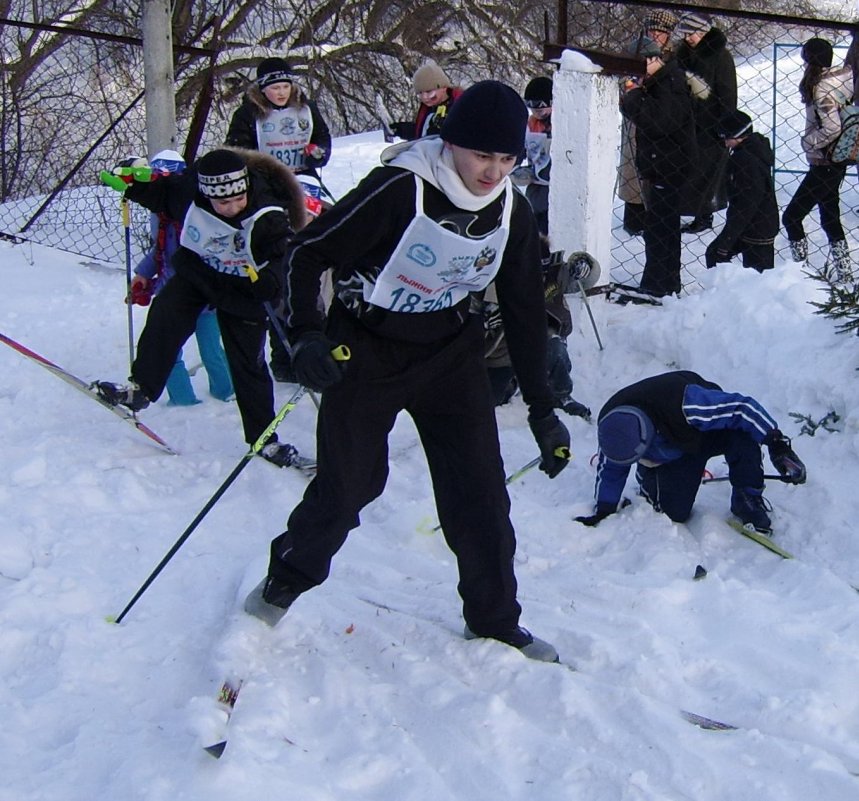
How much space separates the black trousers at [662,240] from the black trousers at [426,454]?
11.8ft

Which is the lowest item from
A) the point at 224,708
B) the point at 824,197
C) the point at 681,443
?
the point at 681,443

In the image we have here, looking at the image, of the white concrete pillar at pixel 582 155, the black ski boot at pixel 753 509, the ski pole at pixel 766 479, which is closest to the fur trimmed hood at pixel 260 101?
the white concrete pillar at pixel 582 155

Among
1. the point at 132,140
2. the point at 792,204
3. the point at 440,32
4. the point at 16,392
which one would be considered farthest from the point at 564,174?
the point at 440,32

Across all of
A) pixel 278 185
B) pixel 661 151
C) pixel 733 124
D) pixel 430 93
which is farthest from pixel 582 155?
pixel 278 185

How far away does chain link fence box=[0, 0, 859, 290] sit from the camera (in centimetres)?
782

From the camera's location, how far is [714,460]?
5.12 m

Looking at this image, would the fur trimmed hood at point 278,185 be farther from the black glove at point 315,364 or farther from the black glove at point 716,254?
the black glove at point 716,254

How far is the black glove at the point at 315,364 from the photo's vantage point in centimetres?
277

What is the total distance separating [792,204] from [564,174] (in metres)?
1.84

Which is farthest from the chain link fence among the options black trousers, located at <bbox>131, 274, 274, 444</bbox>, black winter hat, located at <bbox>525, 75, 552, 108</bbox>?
black trousers, located at <bbox>131, 274, 274, 444</bbox>

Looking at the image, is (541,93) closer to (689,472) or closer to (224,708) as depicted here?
(689,472)

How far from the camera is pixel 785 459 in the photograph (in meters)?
4.18

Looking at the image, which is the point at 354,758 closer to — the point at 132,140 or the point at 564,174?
the point at 564,174

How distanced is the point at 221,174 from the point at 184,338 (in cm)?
87
